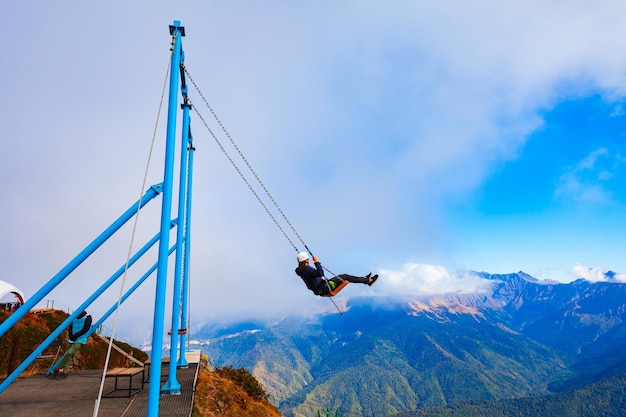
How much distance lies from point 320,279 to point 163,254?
182 inches

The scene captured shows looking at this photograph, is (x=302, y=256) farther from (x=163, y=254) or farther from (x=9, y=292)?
(x=9, y=292)

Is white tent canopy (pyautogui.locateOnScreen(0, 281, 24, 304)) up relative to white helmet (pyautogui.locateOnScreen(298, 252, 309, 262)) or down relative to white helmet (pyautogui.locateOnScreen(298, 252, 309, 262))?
up

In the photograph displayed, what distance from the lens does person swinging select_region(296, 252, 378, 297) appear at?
1070 cm

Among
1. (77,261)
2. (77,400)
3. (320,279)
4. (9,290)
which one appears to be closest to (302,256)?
(320,279)

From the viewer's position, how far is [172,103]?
888 cm

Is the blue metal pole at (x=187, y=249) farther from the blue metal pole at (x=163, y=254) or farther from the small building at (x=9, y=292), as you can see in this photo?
the small building at (x=9, y=292)

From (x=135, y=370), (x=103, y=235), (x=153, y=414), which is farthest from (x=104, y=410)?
(x=103, y=235)

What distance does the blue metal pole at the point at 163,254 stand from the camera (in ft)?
25.5

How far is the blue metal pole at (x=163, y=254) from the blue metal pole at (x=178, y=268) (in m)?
2.85

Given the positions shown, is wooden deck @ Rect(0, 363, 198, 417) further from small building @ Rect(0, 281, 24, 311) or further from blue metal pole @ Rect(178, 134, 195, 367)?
small building @ Rect(0, 281, 24, 311)

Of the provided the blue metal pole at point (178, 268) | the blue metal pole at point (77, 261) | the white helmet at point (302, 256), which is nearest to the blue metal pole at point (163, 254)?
the blue metal pole at point (77, 261)

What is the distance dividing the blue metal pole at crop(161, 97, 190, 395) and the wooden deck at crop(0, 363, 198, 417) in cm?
41

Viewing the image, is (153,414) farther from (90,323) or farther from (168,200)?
(90,323)

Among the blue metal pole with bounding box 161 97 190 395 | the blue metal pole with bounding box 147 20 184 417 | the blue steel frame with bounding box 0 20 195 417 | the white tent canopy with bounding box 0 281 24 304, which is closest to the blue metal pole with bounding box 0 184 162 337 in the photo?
the blue steel frame with bounding box 0 20 195 417
